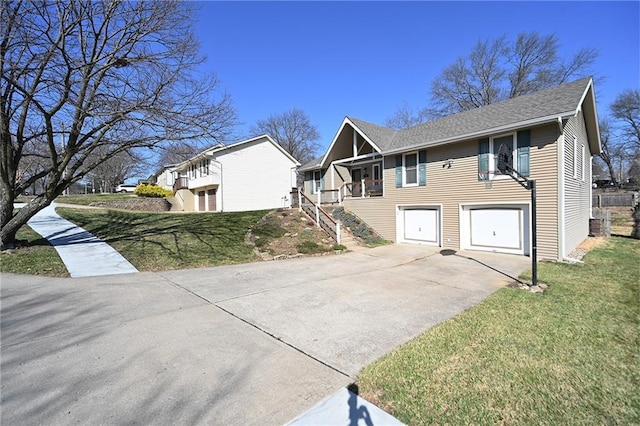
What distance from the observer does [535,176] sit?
1014 centimetres

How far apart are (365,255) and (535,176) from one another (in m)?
6.47

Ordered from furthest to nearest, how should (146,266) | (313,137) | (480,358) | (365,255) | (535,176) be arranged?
(313,137) < (365,255) < (535,176) < (146,266) < (480,358)

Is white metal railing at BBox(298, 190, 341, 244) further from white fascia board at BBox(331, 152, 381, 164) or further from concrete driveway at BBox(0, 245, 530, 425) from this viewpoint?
concrete driveway at BBox(0, 245, 530, 425)

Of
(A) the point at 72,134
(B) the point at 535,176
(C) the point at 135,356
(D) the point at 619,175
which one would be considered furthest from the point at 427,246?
(D) the point at 619,175

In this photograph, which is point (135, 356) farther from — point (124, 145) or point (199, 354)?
point (124, 145)

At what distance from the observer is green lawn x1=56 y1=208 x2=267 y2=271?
936cm

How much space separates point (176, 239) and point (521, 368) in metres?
11.6

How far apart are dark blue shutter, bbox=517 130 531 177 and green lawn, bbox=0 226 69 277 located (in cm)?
1412

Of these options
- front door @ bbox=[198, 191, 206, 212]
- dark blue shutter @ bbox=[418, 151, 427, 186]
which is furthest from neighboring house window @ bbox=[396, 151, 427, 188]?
front door @ bbox=[198, 191, 206, 212]

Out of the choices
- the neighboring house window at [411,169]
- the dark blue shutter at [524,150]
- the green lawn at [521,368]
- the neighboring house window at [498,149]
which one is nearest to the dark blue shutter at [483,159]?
the neighboring house window at [498,149]

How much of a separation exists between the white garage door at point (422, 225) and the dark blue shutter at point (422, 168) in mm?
1324

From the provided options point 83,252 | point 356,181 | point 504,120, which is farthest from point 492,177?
point 83,252

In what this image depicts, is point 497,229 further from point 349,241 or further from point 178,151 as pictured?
point 178,151

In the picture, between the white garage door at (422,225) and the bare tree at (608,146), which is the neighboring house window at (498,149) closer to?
the white garage door at (422,225)
